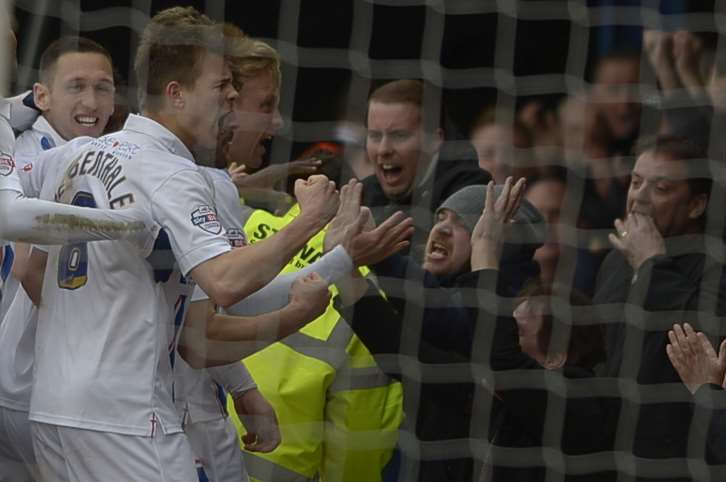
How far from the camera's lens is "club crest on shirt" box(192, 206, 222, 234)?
255 centimetres

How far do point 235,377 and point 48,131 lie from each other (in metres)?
0.70

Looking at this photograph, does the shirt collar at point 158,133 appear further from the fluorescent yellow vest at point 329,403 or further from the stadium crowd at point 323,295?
the fluorescent yellow vest at point 329,403

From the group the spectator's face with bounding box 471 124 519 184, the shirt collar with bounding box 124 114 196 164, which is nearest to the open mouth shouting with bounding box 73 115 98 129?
the shirt collar with bounding box 124 114 196 164

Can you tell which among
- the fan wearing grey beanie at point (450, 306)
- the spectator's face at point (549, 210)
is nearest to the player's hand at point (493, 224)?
the fan wearing grey beanie at point (450, 306)

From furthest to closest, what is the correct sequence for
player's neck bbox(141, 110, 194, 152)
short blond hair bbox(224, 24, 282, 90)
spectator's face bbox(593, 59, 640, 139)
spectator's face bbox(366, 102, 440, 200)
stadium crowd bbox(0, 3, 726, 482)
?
spectator's face bbox(593, 59, 640, 139)
spectator's face bbox(366, 102, 440, 200)
short blond hair bbox(224, 24, 282, 90)
player's neck bbox(141, 110, 194, 152)
stadium crowd bbox(0, 3, 726, 482)

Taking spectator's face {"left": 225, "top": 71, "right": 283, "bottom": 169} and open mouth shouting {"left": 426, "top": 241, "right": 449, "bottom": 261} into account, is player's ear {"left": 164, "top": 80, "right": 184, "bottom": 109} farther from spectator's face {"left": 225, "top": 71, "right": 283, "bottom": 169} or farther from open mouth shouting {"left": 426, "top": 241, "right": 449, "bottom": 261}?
open mouth shouting {"left": 426, "top": 241, "right": 449, "bottom": 261}

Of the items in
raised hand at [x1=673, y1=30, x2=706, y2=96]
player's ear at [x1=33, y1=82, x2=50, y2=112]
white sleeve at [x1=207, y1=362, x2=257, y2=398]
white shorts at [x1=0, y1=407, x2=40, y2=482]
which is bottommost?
white shorts at [x1=0, y1=407, x2=40, y2=482]

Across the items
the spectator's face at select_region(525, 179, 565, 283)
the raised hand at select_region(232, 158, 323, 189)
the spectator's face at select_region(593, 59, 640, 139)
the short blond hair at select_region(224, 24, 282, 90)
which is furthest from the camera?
the spectator's face at select_region(593, 59, 640, 139)

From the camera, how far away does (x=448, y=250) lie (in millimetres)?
3195

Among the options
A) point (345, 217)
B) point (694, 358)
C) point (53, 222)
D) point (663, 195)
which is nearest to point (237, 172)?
point (345, 217)

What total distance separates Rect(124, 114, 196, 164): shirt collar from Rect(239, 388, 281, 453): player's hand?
58cm

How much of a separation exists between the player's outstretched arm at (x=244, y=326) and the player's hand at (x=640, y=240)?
2.21ft

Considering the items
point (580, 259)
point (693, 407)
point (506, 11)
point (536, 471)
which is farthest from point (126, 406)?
point (506, 11)

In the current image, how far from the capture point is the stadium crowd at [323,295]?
2596 mm
